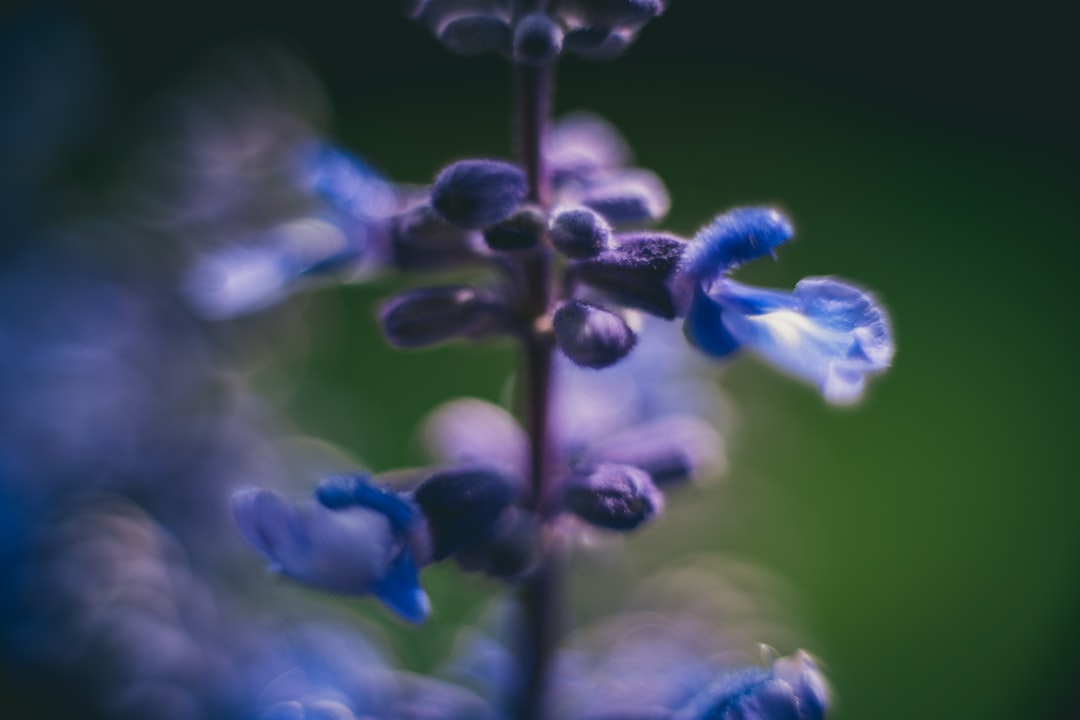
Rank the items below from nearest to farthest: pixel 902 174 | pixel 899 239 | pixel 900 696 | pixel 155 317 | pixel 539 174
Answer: pixel 539 174 < pixel 155 317 < pixel 900 696 < pixel 899 239 < pixel 902 174

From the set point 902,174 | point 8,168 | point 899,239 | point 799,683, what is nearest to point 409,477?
point 799,683

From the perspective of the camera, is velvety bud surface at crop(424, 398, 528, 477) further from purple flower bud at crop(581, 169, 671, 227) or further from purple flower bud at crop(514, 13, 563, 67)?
purple flower bud at crop(514, 13, 563, 67)

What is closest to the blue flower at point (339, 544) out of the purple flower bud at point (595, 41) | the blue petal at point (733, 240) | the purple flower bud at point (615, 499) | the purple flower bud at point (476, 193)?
the purple flower bud at point (615, 499)

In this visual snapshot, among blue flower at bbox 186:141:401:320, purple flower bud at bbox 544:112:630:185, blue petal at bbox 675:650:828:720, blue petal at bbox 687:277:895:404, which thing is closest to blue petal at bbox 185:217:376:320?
blue flower at bbox 186:141:401:320

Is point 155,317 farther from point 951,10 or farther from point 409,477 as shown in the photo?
point 951,10

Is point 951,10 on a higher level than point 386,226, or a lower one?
lower

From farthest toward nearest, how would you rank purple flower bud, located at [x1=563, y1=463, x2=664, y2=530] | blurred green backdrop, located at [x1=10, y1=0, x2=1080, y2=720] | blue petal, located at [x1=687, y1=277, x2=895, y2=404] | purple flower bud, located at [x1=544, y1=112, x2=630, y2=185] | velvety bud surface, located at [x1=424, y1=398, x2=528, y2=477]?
blurred green backdrop, located at [x1=10, y1=0, x2=1080, y2=720]
velvety bud surface, located at [x1=424, y1=398, x2=528, y2=477]
purple flower bud, located at [x1=544, y1=112, x2=630, y2=185]
purple flower bud, located at [x1=563, y1=463, x2=664, y2=530]
blue petal, located at [x1=687, y1=277, x2=895, y2=404]
